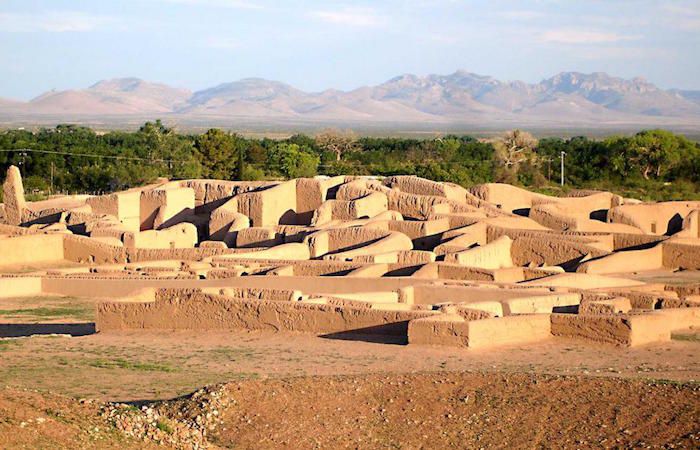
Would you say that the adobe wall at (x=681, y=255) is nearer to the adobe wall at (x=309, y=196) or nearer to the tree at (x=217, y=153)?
the adobe wall at (x=309, y=196)

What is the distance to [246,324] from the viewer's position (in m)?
16.0

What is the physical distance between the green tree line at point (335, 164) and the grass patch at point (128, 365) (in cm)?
2756

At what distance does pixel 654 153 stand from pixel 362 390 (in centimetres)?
3691

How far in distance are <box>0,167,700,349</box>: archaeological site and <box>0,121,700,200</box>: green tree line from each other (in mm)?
12277

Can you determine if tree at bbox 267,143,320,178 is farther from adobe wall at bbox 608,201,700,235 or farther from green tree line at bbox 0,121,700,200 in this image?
adobe wall at bbox 608,201,700,235

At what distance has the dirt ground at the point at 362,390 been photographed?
993cm

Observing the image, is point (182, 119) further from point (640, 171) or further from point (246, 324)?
point (246, 324)

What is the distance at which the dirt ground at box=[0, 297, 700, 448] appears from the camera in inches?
391

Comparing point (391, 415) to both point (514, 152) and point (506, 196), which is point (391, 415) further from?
point (514, 152)

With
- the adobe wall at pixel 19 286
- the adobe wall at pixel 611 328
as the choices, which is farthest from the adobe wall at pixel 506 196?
the adobe wall at pixel 611 328

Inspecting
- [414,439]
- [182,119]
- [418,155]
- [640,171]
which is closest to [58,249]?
[414,439]

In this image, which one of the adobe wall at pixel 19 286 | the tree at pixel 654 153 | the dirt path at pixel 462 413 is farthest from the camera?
the tree at pixel 654 153

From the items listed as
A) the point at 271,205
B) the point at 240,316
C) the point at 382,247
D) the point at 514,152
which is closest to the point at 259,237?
the point at 271,205

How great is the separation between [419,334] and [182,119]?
14989cm
